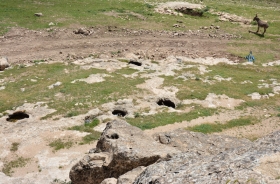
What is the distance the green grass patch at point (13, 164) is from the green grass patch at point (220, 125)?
536 inches

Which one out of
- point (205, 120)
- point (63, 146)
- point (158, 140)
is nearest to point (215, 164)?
point (158, 140)

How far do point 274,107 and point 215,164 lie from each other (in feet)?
74.5

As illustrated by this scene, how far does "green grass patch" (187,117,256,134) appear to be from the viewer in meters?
25.9

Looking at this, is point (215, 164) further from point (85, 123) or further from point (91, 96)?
point (91, 96)

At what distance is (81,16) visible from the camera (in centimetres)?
5484

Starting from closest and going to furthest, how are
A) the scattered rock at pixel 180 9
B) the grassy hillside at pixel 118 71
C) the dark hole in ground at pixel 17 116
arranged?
the dark hole in ground at pixel 17 116 < the grassy hillside at pixel 118 71 < the scattered rock at pixel 180 9

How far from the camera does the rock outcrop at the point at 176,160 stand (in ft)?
31.7

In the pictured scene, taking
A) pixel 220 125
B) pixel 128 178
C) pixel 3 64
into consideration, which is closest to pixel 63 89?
pixel 3 64

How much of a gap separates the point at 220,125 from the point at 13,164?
1732 centimetres

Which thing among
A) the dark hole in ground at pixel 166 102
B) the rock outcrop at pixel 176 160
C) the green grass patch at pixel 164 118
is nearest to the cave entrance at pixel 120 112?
the green grass patch at pixel 164 118

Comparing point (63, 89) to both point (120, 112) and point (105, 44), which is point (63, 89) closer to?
point (120, 112)

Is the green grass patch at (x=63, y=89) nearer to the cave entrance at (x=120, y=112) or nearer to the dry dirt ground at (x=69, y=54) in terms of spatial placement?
the dry dirt ground at (x=69, y=54)

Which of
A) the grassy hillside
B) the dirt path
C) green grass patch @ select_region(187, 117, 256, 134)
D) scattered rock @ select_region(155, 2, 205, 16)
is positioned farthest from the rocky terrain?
the grassy hillside

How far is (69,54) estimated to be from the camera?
41.7 meters
